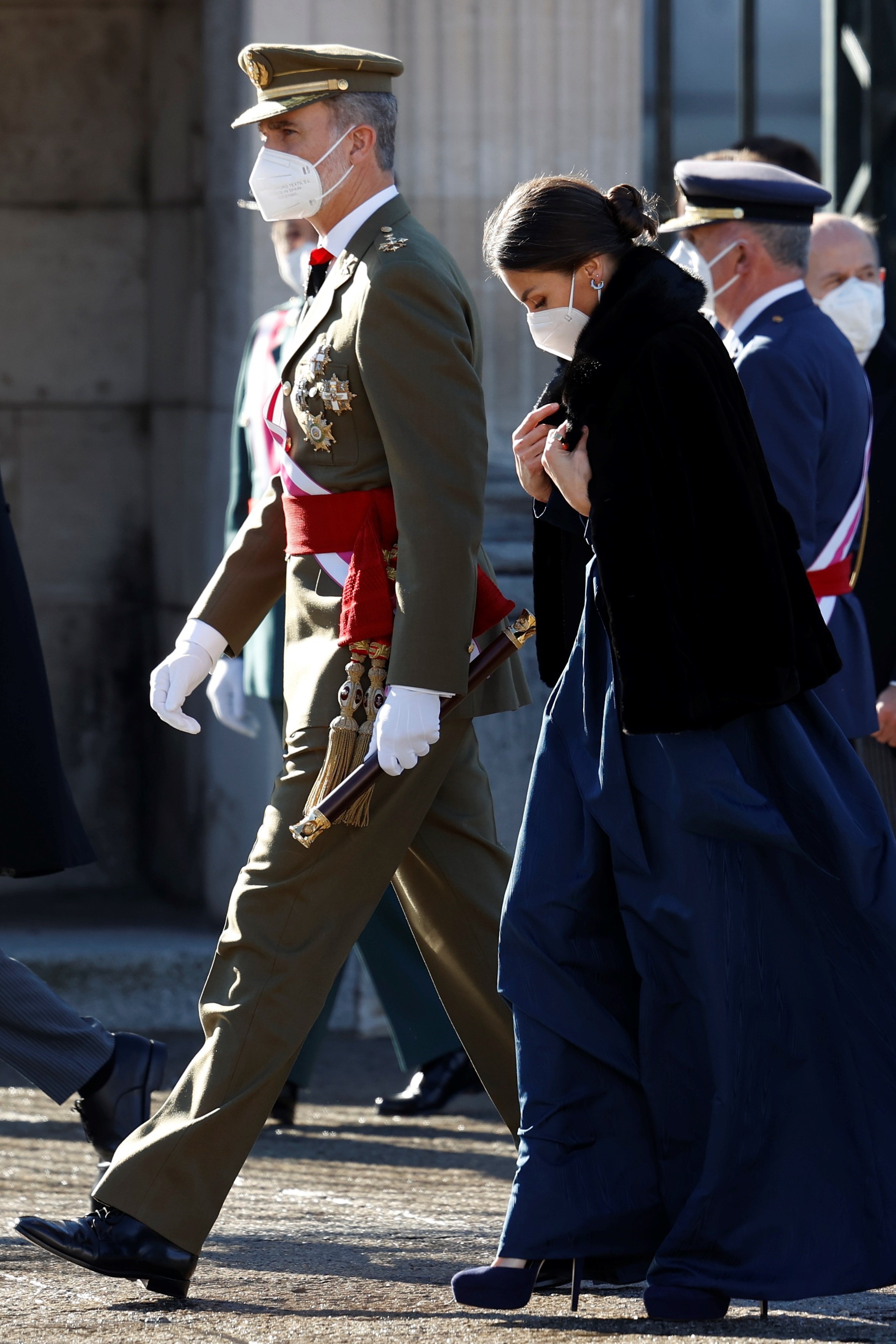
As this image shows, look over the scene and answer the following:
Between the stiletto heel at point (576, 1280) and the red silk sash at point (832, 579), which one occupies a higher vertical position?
the red silk sash at point (832, 579)

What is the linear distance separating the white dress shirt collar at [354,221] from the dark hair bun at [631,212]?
1.36 ft

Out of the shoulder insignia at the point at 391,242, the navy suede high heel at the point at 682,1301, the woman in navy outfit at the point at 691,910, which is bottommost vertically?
the navy suede high heel at the point at 682,1301

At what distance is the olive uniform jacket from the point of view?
343 cm

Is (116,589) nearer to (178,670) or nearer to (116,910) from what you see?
(116,910)

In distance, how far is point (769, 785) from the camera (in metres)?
3.30

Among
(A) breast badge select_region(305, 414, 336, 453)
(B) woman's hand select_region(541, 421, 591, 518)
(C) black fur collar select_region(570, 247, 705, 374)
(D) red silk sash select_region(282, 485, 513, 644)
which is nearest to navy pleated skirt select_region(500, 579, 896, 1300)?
(B) woman's hand select_region(541, 421, 591, 518)

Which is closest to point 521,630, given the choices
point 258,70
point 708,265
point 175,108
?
point 258,70

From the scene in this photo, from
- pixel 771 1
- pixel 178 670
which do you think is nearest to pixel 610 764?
pixel 178 670

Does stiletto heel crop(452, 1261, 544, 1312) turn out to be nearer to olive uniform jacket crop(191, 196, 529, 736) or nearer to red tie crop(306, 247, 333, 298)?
olive uniform jacket crop(191, 196, 529, 736)

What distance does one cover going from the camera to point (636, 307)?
3279 mm

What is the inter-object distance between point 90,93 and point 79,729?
70.9 inches

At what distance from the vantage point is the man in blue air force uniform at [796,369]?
13.6 ft

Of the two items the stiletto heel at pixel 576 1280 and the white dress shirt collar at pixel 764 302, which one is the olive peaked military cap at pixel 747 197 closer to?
the white dress shirt collar at pixel 764 302

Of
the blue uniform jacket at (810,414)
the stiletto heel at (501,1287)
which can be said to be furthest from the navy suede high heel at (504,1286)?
the blue uniform jacket at (810,414)
